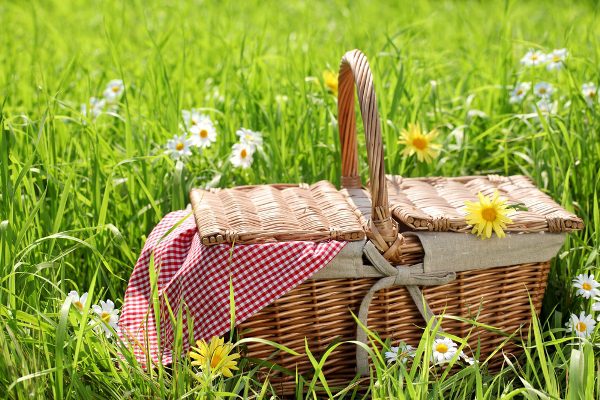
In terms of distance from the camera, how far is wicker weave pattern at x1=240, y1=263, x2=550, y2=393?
5.67 feet

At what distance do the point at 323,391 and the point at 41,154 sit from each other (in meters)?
0.94

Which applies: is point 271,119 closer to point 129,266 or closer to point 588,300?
point 129,266

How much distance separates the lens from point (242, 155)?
221 centimetres

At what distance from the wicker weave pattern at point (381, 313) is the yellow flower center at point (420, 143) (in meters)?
0.48

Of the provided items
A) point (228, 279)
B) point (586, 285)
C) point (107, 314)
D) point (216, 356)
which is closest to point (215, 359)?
point (216, 356)

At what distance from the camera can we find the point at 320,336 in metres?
1.76

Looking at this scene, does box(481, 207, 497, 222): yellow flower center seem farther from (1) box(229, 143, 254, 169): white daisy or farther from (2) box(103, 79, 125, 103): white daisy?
(2) box(103, 79, 125, 103): white daisy

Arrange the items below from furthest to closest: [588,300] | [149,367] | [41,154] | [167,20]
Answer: [167,20], [41,154], [588,300], [149,367]

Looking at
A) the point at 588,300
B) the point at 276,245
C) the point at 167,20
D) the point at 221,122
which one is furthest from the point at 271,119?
the point at 167,20

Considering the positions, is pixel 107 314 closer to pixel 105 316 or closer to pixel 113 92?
pixel 105 316

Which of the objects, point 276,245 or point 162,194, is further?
point 162,194

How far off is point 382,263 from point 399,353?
7.6 inches

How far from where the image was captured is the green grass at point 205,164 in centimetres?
160

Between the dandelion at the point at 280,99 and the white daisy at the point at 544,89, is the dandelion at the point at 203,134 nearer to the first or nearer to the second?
the dandelion at the point at 280,99
